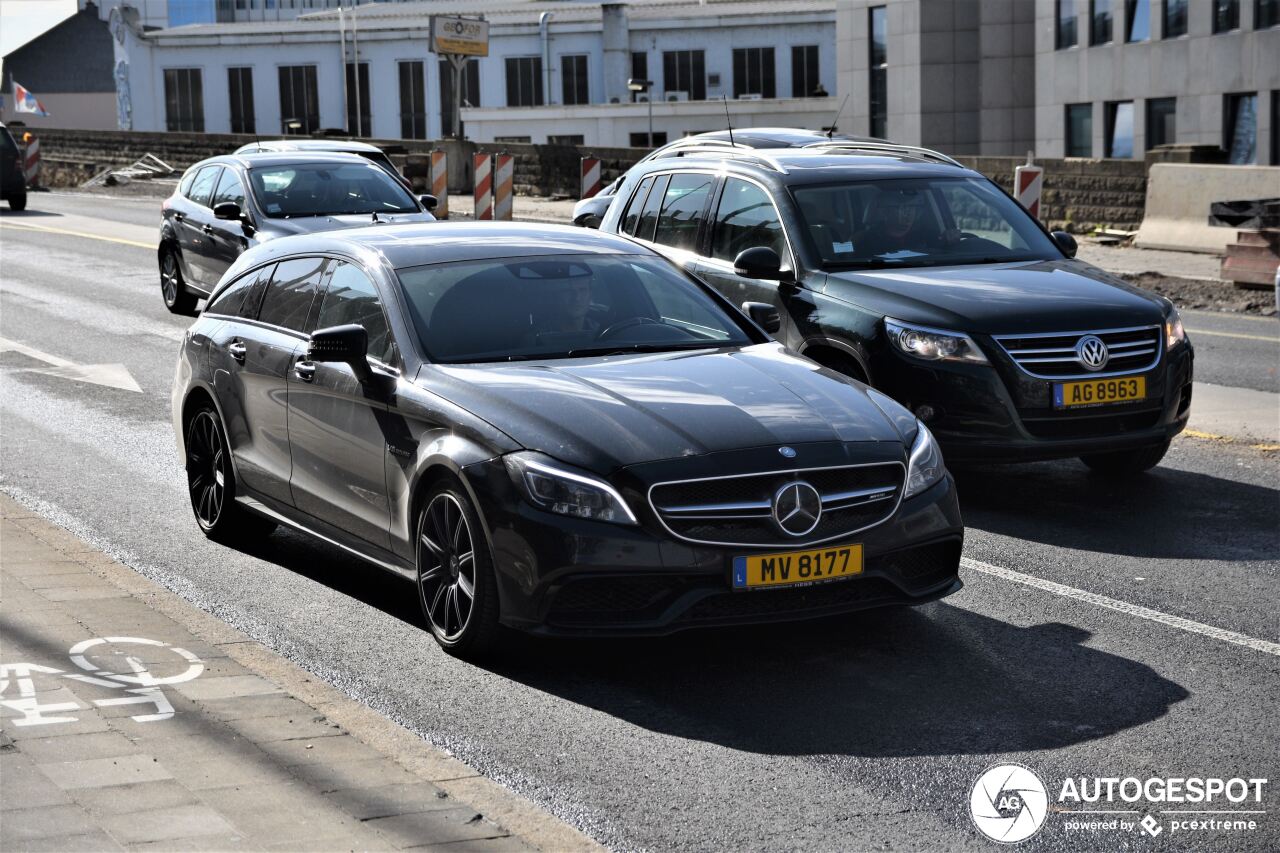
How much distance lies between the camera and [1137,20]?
161ft

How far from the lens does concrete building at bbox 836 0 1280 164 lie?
45750 millimetres

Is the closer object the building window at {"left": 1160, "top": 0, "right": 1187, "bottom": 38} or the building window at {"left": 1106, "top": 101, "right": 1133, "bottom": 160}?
the building window at {"left": 1160, "top": 0, "right": 1187, "bottom": 38}

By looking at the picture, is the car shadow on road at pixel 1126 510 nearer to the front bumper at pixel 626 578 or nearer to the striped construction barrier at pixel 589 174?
the front bumper at pixel 626 578

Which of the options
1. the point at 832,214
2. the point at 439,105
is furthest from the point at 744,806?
the point at 439,105

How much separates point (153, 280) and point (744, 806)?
1858 centimetres

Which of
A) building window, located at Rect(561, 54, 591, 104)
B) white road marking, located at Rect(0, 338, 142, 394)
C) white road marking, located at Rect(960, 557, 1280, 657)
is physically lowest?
white road marking, located at Rect(960, 557, 1280, 657)

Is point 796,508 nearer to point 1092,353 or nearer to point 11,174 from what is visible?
point 1092,353

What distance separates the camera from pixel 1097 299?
373 inches

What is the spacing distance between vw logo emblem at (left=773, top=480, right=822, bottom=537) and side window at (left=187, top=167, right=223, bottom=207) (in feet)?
43.8

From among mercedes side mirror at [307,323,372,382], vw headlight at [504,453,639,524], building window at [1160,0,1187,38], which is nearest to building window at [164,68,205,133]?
building window at [1160,0,1187,38]

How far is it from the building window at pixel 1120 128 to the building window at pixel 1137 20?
1.82 metres

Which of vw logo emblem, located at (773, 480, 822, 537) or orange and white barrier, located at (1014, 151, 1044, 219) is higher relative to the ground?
orange and white barrier, located at (1014, 151, 1044, 219)

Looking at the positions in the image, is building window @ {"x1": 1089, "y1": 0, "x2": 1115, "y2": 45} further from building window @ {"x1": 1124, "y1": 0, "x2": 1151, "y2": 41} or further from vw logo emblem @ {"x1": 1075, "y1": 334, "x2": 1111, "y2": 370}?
vw logo emblem @ {"x1": 1075, "y1": 334, "x2": 1111, "y2": 370}

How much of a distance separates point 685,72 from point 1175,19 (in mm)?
44135
